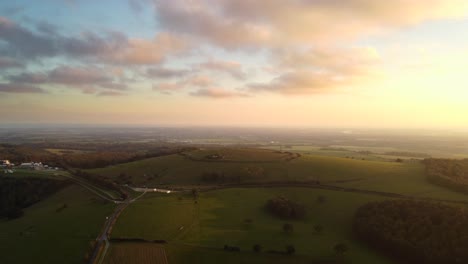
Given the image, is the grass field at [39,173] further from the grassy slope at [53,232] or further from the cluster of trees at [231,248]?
the cluster of trees at [231,248]

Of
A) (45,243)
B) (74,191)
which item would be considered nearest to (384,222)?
(45,243)

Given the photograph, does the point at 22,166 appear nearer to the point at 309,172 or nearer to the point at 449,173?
the point at 309,172

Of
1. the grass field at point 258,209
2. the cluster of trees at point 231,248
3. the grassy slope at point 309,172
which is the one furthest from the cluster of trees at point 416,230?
the cluster of trees at point 231,248

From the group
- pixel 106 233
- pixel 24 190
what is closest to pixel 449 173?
pixel 106 233

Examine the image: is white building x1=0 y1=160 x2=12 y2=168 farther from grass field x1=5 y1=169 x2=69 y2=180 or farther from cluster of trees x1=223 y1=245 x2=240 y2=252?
cluster of trees x1=223 y1=245 x2=240 y2=252

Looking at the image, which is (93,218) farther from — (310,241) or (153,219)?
(310,241)

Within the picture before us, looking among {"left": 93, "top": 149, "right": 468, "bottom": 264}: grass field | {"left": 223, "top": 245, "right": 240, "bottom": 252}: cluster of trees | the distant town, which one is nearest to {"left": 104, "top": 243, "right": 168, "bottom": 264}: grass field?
{"left": 93, "top": 149, "right": 468, "bottom": 264}: grass field
